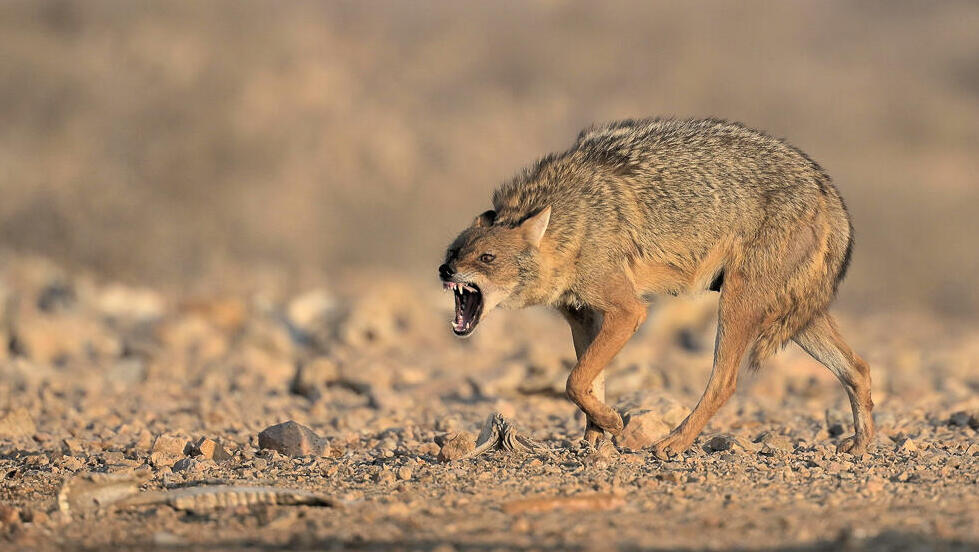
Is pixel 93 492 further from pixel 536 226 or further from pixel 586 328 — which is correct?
pixel 586 328

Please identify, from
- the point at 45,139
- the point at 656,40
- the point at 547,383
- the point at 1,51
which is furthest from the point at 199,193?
the point at 547,383

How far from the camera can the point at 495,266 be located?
8.27 meters

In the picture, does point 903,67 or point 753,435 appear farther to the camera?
point 903,67

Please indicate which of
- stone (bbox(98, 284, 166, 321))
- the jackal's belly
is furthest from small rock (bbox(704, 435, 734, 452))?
stone (bbox(98, 284, 166, 321))

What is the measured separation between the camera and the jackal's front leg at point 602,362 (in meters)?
7.97

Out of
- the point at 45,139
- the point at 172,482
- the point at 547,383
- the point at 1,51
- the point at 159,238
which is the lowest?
the point at 172,482

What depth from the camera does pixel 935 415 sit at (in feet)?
32.6

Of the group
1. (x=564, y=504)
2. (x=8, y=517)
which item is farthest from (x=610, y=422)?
(x=8, y=517)

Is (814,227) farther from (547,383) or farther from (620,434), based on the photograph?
(547,383)

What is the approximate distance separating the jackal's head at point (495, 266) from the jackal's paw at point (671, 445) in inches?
49.9

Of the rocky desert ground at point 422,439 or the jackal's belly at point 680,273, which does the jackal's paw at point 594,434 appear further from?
the jackal's belly at point 680,273

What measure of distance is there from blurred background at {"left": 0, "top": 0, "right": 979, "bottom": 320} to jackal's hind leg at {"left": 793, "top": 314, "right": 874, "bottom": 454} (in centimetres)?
1530

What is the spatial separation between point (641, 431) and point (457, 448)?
1.38 m

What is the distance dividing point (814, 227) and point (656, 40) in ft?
98.3
